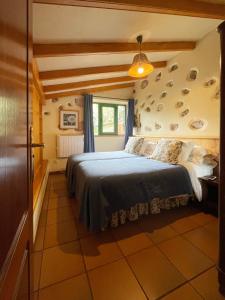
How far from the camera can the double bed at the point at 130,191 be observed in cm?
175

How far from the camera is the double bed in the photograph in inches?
69.0

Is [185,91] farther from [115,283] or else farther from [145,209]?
[115,283]

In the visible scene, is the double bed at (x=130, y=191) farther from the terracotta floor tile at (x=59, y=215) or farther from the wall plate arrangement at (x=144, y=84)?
the wall plate arrangement at (x=144, y=84)

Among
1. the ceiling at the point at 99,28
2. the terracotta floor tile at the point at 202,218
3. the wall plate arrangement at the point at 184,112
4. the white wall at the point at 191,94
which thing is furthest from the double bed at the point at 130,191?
the ceiling at the point at 99,28

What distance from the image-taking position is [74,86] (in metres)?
3.66

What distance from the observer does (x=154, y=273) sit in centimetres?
133

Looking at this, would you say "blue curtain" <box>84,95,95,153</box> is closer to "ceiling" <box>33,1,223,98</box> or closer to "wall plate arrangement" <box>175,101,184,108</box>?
"ceiling" <box>33,1,223,98</box>

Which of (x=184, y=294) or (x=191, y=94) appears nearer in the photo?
(x=184, y=294)

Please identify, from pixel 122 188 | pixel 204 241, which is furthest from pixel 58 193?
pixel 204 241

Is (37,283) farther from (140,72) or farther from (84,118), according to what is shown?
(84,118)

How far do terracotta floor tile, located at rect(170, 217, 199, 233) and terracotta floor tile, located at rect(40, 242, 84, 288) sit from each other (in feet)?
3.89

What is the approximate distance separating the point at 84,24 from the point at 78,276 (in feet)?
7.98

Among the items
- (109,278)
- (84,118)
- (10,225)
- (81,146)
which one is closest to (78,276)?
(109,278)

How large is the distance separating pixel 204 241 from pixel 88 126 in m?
3.61
